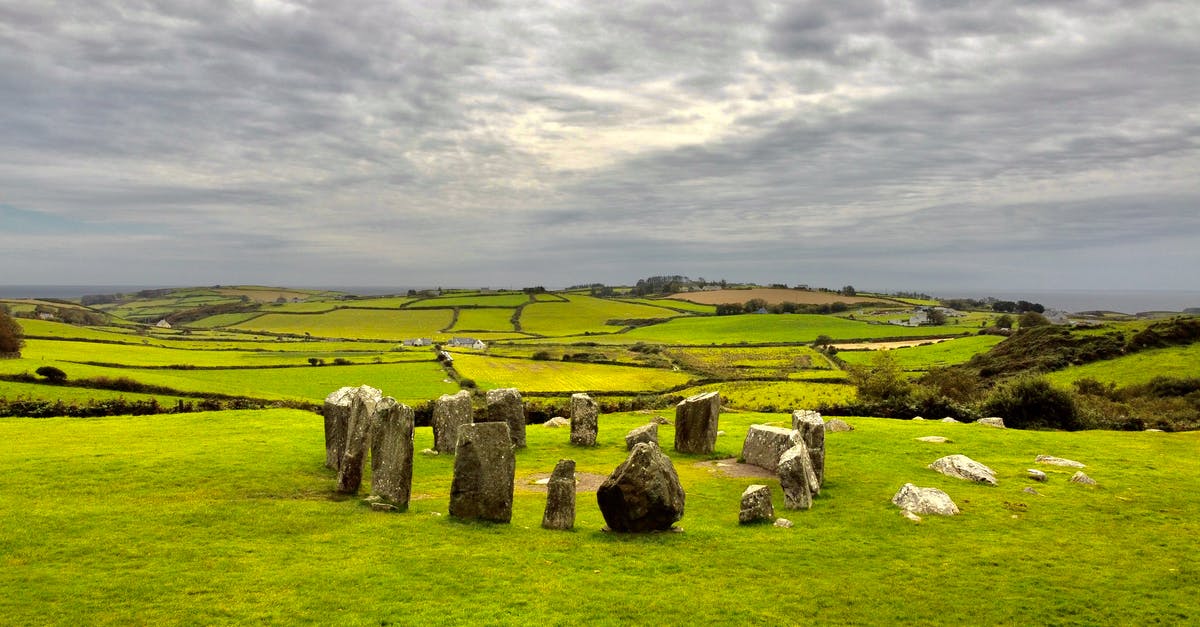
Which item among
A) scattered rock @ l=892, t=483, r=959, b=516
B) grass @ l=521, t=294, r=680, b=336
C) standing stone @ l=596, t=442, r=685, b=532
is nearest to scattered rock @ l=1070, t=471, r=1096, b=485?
scattered rock @ l=892, t=483, r=959, b=516

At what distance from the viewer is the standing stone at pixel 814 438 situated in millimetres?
22406

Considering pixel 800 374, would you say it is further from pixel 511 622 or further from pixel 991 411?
pixel 511 622

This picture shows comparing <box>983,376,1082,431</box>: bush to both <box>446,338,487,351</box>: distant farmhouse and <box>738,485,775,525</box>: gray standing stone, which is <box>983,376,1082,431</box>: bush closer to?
<box>738,485,775,525</box>: gray standing stone

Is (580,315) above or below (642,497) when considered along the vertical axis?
above

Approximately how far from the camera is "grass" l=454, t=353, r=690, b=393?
229 ft

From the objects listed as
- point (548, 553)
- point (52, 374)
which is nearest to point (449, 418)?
point (548, 553)

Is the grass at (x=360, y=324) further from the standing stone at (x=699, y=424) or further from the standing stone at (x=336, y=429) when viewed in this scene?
the standing stone at (x=336, y=429)

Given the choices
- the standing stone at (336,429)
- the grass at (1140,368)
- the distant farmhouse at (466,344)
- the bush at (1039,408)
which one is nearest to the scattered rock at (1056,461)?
the bush at (1039,408)

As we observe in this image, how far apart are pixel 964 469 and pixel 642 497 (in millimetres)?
13372

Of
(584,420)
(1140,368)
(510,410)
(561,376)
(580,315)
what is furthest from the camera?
(580,315)

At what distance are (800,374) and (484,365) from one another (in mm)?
37814

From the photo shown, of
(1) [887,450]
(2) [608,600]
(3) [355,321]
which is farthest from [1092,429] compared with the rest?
(3) [355,321]

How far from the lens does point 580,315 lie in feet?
538

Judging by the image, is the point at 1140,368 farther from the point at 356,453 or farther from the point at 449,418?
the point at 356,453
